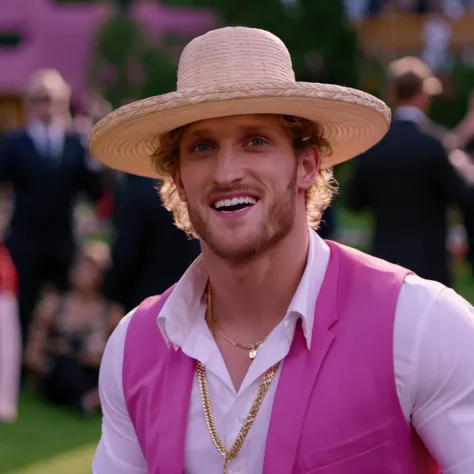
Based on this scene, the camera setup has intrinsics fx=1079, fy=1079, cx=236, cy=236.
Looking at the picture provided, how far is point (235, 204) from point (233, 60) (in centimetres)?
32

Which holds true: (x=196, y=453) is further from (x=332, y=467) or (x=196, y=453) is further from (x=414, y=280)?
(x=414, y=280)

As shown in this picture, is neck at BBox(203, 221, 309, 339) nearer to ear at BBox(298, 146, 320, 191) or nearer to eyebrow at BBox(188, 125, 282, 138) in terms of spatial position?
ear at BBox(298, 146, 320, 191)

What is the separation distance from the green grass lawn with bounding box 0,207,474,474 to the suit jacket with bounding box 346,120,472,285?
1956mm

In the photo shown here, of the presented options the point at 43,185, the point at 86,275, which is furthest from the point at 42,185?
the point at 86,275

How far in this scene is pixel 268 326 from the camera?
91.9 inches

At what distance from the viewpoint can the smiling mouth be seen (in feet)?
7.25

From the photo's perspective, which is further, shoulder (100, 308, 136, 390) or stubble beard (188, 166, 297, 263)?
shoulder (100, 308, 136, 390)

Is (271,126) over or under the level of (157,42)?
over

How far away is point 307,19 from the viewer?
24375 millimetres

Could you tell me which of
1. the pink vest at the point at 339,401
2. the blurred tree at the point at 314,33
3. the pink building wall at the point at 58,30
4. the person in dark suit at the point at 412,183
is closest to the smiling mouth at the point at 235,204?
the pink vest at the point at 339,401

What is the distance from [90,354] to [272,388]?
4766 millimetres

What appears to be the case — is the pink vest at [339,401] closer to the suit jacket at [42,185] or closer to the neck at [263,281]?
the neck at [263,281]

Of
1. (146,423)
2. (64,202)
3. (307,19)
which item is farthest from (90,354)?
(307,19)

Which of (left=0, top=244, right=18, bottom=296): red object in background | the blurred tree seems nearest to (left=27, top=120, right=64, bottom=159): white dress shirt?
(left=0, top=244, right=18, bottom=296): red object in background
